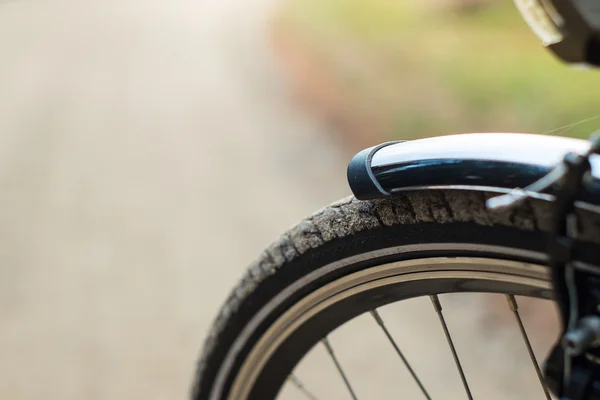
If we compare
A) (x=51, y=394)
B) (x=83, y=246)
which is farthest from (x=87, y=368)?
(x=83, y=246)

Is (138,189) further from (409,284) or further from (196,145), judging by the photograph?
(409,284)

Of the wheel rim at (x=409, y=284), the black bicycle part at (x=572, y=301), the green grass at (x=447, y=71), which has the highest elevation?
the green grass at (x=447, y=71)

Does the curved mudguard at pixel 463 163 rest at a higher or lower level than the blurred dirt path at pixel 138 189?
lower

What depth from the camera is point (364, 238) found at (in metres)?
0.37

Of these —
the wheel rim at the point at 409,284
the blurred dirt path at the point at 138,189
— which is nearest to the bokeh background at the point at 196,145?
the blurred dirt path at the point at 138,189

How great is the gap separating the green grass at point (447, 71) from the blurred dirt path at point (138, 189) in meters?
0.20

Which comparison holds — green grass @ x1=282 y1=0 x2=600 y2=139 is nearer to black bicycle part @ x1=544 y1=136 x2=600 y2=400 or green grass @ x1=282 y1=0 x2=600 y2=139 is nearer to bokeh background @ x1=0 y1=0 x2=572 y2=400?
bokeh background @ x1=0 y1=0 x2=572 y2=400

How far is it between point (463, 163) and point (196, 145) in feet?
4.45

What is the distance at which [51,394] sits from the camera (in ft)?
3.25

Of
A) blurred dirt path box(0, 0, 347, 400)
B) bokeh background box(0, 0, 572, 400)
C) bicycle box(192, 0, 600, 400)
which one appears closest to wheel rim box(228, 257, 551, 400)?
bicycle box(192, 0, 600, 400)

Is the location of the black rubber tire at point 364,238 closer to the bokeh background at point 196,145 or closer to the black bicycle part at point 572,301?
the black bicycle part at point 572,301

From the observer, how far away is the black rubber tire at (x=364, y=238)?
→ 0.30 m

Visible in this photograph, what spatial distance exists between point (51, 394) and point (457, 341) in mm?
717

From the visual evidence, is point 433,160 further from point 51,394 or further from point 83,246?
point 83,246
